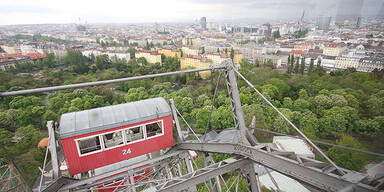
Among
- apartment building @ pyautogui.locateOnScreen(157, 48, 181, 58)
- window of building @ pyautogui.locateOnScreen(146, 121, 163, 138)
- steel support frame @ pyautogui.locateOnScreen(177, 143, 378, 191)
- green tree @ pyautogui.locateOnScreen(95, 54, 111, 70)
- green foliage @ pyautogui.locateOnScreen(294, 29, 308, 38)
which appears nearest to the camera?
steel support frame @ pyautogui.locateOnScreen(177, 143, 378, 191)

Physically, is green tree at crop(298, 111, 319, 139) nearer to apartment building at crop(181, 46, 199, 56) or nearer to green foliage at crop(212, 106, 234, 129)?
green foliage at crop(212, 106, 234, 129)

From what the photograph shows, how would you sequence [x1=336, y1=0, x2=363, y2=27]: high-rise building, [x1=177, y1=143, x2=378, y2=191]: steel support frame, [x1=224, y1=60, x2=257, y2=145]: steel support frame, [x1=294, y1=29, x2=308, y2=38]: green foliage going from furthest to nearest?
[x1=294, y1=29, x2=308, y2=38]: green foliage < [x1=336, y1=0, x2=363, y2=27]: high-rise building < [x1=224, y1=60, x2=257, y2=145]: steel support frame < [x1=177, y1=143, x2=378, y2=191]: steel support frame

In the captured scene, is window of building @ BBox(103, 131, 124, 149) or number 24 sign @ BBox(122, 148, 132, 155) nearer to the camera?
window of building @ BBox(103, 131, 124, 149)

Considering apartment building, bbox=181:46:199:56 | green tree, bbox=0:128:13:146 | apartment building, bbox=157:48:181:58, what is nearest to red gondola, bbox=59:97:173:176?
green tree, bbox=0:128:13:146

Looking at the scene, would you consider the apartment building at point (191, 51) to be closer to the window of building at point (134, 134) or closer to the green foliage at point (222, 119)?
the green foliage at point (222, 119)

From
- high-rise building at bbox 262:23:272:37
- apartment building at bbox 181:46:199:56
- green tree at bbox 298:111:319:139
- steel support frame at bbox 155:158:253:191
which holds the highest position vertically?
high-rise building at bbox 262:23:272:37

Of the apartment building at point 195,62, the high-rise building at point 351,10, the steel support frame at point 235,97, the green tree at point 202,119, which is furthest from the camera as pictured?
the apartment building at point 195,62

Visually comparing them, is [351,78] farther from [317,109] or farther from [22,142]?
[22,142]

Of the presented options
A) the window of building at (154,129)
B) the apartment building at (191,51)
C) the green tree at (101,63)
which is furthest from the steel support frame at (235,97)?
the apartment building at (191,51)
